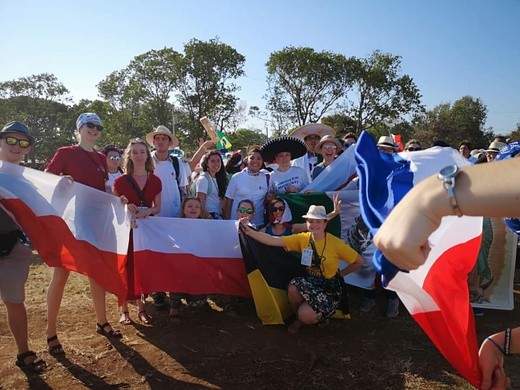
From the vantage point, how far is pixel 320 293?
438 centimetres

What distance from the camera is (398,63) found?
36562mm

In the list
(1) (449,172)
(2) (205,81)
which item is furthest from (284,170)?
(2) (205,81)

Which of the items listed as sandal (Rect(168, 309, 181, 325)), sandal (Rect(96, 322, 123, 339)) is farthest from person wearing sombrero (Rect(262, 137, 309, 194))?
sandal (Rect(96, 322, 123, 339))

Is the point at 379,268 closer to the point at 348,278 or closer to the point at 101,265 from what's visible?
the point at 101,265

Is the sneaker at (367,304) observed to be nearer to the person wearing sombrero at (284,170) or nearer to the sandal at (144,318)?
the person wearing sombrero at (284,170)

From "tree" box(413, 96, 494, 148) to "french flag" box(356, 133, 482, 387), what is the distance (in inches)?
1257

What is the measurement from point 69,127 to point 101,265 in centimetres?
4891

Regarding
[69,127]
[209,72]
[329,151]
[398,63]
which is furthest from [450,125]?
[69,127]

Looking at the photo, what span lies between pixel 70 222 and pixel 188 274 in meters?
1.43

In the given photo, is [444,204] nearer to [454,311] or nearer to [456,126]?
[454,311]

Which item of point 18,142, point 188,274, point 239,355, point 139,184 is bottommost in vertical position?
point 239,355

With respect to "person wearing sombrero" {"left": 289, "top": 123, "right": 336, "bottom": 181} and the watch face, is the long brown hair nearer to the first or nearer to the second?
"person wearing sombrero" {"left": 289, "top": 123, "right": 336, "bottom": 181}

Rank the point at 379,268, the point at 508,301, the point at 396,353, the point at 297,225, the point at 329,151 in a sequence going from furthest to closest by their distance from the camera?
the point at 329,151 < the point at 297,225 < the point at 508,301 < the point at 396,353 < the point at 379,268

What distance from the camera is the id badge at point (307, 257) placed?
4375 mm
